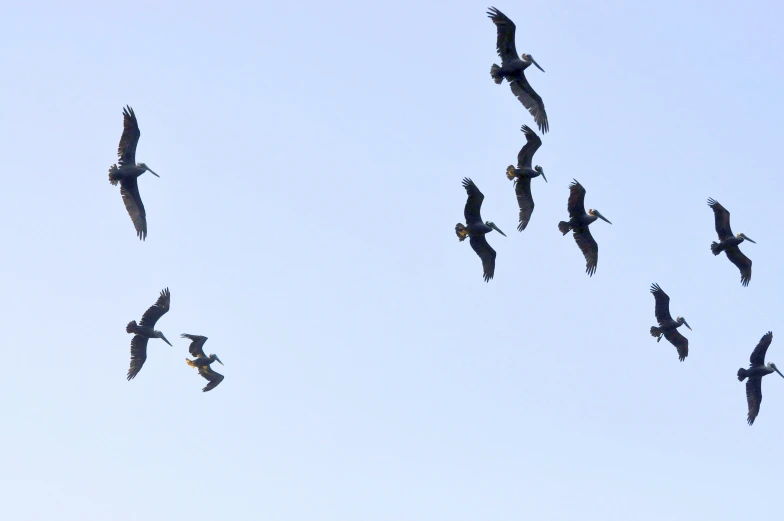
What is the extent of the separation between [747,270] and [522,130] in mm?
8664

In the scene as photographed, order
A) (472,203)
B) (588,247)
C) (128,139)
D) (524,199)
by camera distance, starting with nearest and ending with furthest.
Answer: (128,139)
(472,203)
(524,199)
(588,247)

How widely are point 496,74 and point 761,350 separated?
12311 millimetres

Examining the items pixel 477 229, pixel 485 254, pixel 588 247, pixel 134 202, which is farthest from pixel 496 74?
pixel 134 202

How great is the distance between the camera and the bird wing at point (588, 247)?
43938mm

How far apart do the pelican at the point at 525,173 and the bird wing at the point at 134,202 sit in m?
10.4

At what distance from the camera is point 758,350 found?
4631 cm

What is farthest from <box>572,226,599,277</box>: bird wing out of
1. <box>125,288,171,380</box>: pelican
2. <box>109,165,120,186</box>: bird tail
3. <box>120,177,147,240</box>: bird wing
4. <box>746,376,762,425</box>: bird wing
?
<box>109,165,120,186</box>: bird tail

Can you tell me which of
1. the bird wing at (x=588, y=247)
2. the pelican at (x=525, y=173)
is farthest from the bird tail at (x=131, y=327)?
the bird wing at (x=588, y=247)

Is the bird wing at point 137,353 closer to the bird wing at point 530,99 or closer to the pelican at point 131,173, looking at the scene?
the pelican at point 131,173

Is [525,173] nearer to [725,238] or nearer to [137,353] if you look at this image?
[725,238]

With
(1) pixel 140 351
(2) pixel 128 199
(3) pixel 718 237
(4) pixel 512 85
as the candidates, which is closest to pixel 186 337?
(1) pixel 140 351

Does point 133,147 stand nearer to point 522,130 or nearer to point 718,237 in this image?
point 522,130

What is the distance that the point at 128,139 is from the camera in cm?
4012

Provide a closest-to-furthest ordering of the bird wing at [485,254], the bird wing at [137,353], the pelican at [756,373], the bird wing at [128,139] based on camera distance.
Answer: the bird wing at [128,139], the bird wing at [137,353], the bird wing at [485,254], the pelican at [756,373]
